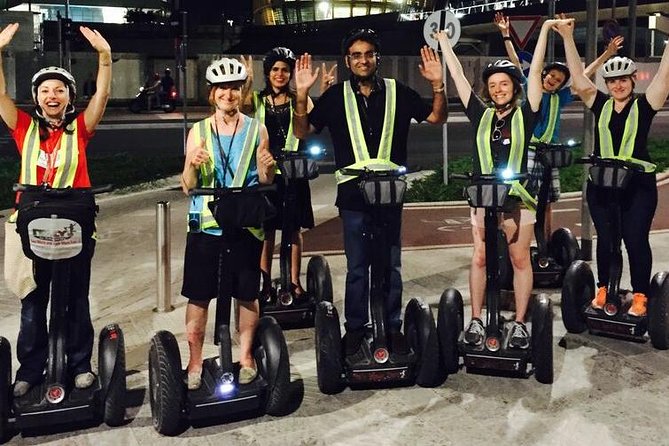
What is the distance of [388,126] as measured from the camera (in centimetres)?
495

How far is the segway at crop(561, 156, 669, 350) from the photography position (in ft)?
18.3

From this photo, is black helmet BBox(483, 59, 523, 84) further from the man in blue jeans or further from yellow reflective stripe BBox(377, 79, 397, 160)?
yellow reflective stripe BBox(377, 79, 397, 160)

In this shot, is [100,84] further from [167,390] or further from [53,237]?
[167,390]

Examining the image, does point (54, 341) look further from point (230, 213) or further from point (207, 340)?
point (207, 340)

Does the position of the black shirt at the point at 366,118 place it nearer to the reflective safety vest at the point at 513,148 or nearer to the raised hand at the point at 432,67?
the raised hand at the point at 432,67

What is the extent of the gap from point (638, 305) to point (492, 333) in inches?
53.8

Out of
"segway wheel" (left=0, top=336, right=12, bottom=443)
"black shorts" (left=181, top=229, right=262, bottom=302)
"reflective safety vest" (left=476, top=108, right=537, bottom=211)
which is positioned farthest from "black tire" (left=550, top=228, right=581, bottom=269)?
"segway wheel" (left=0, top=336, right=12, bottom=443)

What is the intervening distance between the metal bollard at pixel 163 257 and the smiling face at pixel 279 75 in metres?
1.31

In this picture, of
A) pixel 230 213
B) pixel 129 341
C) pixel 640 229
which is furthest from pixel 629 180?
pixel 129 341

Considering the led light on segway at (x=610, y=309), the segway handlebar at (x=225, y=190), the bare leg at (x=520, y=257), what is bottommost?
the led light on segway at (x=610, y=309)

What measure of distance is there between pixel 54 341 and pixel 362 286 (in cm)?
179

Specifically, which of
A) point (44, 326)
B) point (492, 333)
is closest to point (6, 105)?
point (44, 326)

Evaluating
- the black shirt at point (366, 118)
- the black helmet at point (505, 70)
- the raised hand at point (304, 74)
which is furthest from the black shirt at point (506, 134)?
the raised hand at point (304, 74)

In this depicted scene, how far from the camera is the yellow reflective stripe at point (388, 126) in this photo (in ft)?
16.2
